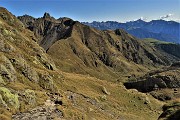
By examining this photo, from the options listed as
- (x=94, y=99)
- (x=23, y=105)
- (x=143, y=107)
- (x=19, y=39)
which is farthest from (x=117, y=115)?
(x=23, y=105)

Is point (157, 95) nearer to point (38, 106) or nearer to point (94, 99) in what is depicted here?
point (94, 99)

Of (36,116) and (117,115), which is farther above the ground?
(36,116)

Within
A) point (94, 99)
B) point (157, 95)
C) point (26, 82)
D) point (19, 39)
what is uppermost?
point (19, 39)

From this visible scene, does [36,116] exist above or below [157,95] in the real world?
above

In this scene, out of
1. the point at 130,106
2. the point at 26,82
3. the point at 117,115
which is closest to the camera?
the point at 26,82

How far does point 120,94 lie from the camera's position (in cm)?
13862

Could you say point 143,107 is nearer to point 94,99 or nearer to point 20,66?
point 94,99

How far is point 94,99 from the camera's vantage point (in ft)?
350

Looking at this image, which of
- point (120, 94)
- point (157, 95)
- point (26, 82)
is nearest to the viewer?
point (26, 82)

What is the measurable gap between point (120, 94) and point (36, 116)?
89.7 meters

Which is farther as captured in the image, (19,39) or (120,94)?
(120,94)

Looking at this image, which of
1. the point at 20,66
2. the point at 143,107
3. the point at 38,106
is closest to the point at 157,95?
the point at 143,107

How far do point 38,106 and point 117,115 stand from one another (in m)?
49.5

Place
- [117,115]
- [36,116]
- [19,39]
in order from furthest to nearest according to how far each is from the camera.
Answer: [19,39] < [117,115] < [36,116]
